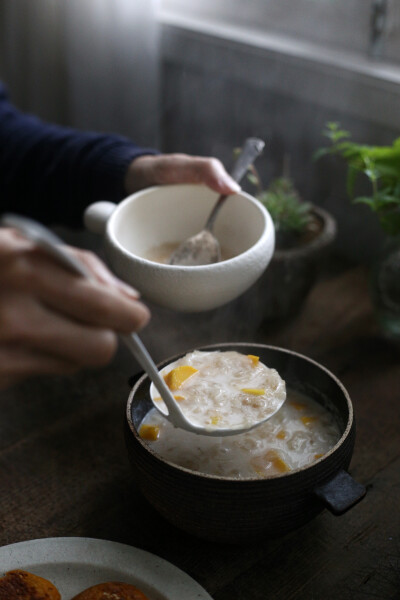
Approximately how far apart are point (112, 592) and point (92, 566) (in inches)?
2.0

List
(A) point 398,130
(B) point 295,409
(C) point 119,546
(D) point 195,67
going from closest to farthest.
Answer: (C) point 119,546
(B) point 295,409
(A) point 398,130
(D) point 195,67

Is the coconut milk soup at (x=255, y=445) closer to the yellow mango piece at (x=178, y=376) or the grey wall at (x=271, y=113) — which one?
the yellow mango piece at (x=178, y=376)

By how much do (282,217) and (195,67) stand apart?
82 cm

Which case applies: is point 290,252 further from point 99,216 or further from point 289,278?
point 99,216

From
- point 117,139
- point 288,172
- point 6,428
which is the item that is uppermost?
point 117,139

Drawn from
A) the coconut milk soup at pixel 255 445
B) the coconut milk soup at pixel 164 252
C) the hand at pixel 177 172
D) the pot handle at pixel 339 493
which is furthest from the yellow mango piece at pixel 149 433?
the hand at pixel 177 172

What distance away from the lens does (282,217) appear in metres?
1.32

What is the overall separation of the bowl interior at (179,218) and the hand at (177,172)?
0.02 m

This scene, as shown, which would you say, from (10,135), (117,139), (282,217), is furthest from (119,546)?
(10,135)

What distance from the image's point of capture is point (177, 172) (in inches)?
45.9

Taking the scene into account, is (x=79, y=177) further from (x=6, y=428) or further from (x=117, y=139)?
(x=6, y=428)

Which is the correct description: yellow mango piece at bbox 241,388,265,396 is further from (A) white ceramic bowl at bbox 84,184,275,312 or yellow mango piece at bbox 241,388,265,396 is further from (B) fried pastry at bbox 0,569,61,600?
(B) fried pastry at bbox 0,569,61,600

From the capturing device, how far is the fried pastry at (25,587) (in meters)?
0.73

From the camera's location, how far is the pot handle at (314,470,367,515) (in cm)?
72
